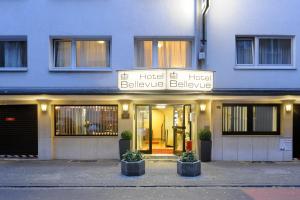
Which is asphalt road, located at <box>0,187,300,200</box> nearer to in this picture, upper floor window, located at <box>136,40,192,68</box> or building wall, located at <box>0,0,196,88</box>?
building wall, located at <box>0,0,196,88</box>

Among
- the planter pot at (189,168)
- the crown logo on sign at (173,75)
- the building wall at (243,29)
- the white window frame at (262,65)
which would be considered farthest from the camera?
the white window frame at (262,65)

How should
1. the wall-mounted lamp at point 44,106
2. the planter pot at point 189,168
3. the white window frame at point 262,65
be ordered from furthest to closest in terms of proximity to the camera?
the wall-mounted lamp at point 44,106
the white window frame at point 262,65
the planter pot at point 189,168

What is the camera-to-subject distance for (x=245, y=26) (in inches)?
527

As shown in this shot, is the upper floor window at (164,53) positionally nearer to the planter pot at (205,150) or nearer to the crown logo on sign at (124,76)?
the crown logo on sign at (124,76)

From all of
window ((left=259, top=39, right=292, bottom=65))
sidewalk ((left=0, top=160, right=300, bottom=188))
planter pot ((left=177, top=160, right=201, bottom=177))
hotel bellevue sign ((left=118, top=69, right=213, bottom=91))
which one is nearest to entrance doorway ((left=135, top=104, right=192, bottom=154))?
sidewalk ((left=0, top=160, right=300, bottom=188))

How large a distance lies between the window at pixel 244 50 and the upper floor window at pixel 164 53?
2.01 m

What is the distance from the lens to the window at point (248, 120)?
547 inches

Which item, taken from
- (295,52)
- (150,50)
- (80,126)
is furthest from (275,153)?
(80,126)

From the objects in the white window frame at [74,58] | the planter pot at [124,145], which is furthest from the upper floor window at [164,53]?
the planter pot at [124,145]

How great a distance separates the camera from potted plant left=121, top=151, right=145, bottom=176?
1090cm

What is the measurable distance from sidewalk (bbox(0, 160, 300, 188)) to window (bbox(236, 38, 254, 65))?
426 cm

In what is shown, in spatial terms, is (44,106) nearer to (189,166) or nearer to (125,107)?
(125,107)

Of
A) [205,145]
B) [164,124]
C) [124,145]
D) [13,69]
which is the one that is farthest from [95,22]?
[205,145]

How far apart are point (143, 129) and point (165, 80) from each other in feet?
12.1
